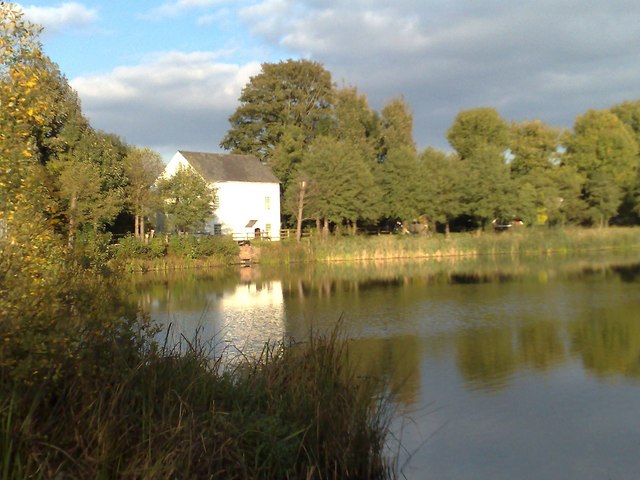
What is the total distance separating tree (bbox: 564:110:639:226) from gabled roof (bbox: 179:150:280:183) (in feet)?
88.9

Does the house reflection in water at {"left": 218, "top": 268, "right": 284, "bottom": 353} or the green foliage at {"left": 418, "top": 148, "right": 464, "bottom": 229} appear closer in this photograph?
the house reflection in water at {"left": 218, "top": 268, "right": 284, "bottom": 353}

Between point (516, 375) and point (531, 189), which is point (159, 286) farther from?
point (531, 189)

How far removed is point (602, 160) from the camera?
6103 centimetres

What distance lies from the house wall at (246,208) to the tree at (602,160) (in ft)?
86.2

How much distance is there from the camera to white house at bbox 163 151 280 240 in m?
52.0

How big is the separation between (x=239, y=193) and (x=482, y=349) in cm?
4024

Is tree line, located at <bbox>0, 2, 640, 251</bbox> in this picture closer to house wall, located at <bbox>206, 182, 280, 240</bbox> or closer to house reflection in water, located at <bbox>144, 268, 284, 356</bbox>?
house wall, located at <bbox>206, 182, 280, 240</bbox>

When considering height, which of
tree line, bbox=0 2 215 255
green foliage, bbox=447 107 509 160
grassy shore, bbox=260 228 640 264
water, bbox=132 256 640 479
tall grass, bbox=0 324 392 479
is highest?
green foliage, bbox=447 107 509 160

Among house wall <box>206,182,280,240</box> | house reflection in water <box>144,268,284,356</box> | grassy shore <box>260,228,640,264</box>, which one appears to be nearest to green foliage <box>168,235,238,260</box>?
grassy shore <box>260,228,640,264</box>

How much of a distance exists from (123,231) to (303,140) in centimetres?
2176

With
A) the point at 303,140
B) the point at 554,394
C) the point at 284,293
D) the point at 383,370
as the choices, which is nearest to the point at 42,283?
the point at 383,370

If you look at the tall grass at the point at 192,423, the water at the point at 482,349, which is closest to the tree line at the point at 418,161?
the water at the point at 482,349

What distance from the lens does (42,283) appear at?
222 inches

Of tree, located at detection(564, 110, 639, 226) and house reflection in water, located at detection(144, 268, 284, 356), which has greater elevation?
tree, located at detection(564, 110, 639, 226)
